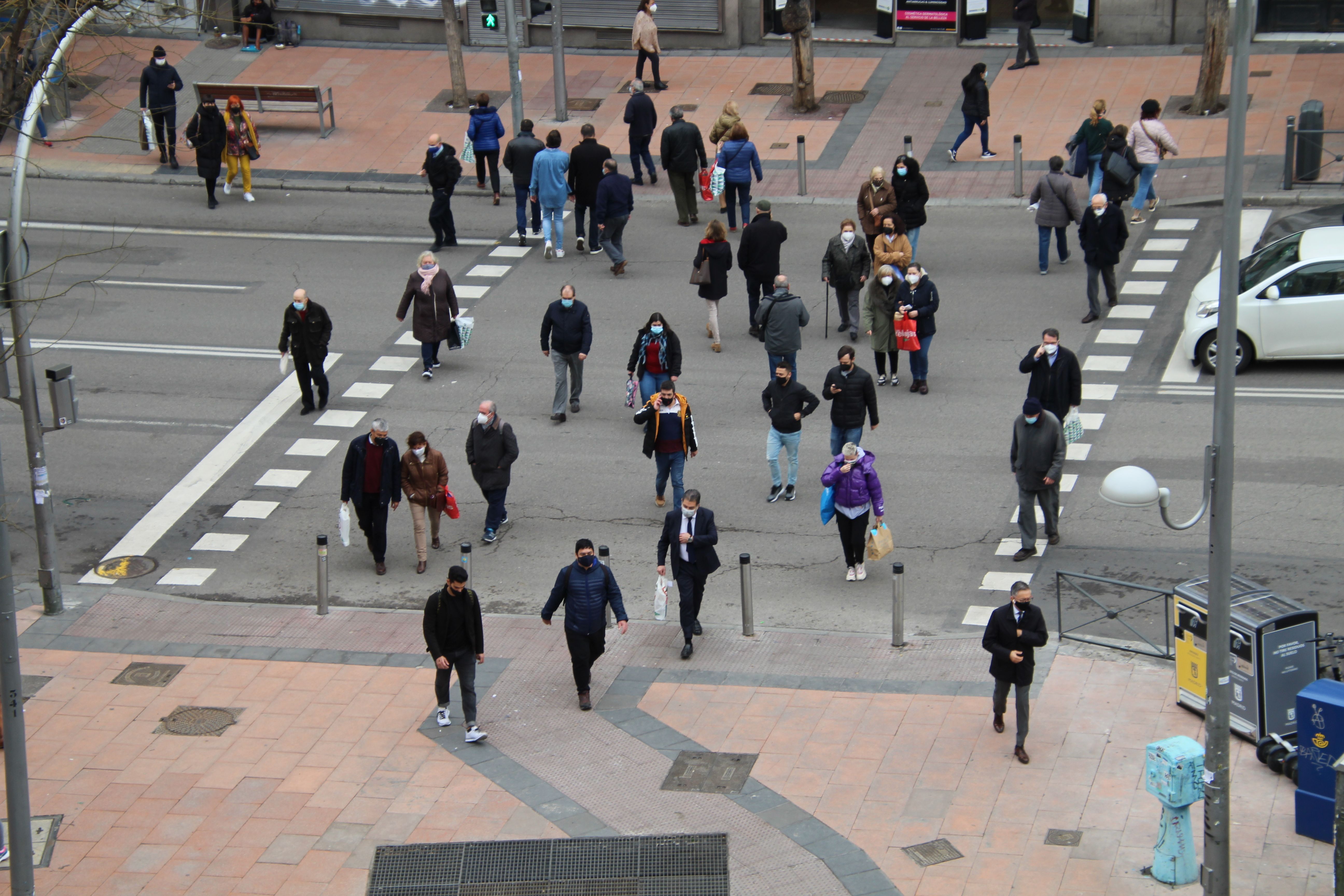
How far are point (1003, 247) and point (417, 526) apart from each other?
1053 cm

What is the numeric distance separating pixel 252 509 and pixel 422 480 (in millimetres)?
2504

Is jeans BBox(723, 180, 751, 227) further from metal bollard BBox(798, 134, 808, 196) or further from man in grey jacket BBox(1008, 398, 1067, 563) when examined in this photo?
man in grey jacket BBox(1008, 398, 1067, 563)

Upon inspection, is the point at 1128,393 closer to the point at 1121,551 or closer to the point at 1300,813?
the point at 1121,551

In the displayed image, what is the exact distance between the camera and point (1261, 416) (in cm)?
1750

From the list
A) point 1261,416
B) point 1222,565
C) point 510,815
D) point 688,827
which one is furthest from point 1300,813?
point 1261,416

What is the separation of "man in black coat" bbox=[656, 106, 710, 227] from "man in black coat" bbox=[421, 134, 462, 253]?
9.77 feet

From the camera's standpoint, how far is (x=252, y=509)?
17281mm

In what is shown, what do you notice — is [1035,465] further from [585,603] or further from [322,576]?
[322,576]

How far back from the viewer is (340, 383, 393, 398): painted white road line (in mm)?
19578

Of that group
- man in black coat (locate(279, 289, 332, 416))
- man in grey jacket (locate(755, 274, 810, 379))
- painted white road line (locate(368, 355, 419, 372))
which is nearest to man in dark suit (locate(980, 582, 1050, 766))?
man in grey jacket (locate(755, 274, 810, 379))

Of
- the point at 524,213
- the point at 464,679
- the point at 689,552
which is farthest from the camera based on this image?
the point at 524,213

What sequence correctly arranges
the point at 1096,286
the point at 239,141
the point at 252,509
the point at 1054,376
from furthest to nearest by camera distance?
the point at 239,141 < the point at 1096,286 < the point at 252,509 < the point at 1054,376

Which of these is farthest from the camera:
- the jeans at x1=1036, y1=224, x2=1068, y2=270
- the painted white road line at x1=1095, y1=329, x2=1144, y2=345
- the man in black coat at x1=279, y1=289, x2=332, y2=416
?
the jeans at x1=1036, y1=224, x2=1068, y2=270

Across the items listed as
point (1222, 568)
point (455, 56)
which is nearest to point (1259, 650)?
point (1222, 568)
